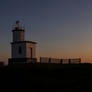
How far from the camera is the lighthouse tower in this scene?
82.4 ft

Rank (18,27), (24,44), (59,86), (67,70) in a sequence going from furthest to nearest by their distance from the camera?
(18,27)
(24,44)
(67,70)
(59,86)

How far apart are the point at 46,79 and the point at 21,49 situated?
10964mm

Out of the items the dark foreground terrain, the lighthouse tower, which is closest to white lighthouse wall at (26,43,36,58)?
the lighthouse tower

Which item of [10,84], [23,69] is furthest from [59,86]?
[23,69]

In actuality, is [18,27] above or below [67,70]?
above

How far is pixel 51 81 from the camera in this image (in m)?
15.1

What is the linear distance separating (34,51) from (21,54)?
263 cm

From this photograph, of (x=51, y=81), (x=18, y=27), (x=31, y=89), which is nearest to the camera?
(x=31, y=89)

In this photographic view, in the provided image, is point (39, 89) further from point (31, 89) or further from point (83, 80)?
point (83, 80)

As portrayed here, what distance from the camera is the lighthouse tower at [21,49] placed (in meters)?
25.1

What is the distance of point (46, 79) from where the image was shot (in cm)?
1587

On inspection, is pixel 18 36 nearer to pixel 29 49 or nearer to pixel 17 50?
pixel 17 50

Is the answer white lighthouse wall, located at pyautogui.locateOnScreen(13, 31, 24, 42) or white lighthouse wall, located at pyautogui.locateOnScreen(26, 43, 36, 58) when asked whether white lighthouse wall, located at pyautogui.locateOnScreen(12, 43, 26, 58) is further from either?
white lighthouse wall, located at pyautogui.locateOnScreen(13, 31, 24, 42)

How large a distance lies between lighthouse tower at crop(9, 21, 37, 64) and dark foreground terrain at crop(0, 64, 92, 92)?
5481 millimetres
